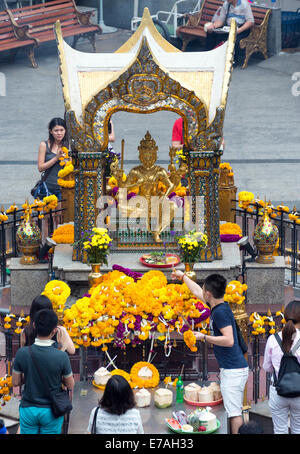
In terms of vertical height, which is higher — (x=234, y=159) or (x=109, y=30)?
(x=109, y=30)

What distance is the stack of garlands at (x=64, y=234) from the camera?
54.0ft

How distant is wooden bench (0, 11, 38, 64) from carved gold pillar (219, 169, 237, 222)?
13033mm

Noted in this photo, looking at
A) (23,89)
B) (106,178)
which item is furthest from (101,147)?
(23,89)

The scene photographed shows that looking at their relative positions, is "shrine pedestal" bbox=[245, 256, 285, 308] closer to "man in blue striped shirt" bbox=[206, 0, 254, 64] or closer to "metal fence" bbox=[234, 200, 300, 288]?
"metal fence" bbox=[234, 200, 300, 288]

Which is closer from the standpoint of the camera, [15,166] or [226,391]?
[226,391]

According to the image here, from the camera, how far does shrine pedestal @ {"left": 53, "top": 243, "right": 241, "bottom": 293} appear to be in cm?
1510

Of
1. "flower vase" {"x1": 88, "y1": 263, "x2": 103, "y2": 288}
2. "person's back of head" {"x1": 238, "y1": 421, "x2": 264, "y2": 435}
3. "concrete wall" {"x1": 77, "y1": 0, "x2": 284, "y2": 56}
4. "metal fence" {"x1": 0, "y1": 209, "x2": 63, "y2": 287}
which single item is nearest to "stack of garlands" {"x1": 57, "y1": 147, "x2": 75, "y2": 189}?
"metal fence" {"x1": 0, "y1": 209, "x2": 63, "y2": 287}

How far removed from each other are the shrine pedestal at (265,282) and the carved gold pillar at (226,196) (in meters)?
2.10

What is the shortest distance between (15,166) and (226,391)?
545 inches

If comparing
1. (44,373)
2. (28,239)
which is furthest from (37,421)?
(28,239)

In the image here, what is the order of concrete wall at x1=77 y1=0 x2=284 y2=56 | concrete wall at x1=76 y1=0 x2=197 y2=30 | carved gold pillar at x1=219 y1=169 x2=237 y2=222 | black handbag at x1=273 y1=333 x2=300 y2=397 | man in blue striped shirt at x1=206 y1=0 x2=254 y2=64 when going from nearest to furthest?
A: black handbag at x1=273 y1=333 x2=300 y2=397 → carved gold pillar at x1=219 y1=169 x2=237 y2=222 → man in blue striped shirt at x1=206 y1=0 x2=254 y2=64 → concrete wall at x1=77 y1=0 x2=284 y2=56 → concrete wall at x1=76 y1=0 x2=197 y2=30

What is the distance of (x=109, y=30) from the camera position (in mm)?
31125
